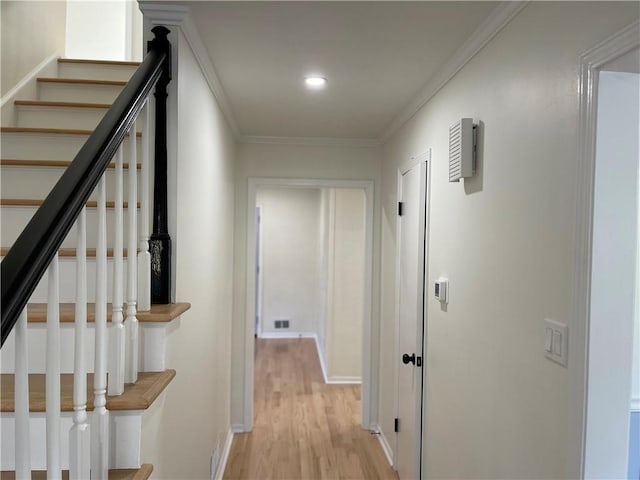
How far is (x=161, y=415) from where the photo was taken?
1.38 metres

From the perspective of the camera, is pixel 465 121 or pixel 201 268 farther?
pixel 201 268

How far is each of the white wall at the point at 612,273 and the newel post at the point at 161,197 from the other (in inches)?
50.8

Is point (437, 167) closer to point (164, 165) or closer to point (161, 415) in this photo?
point (164, 165)

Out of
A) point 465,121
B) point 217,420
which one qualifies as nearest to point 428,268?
point 465,121

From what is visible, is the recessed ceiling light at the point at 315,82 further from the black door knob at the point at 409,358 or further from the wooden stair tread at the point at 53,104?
the black door knob at the point at 409,358

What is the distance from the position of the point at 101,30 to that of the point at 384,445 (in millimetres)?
3961

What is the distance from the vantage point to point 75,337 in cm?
91

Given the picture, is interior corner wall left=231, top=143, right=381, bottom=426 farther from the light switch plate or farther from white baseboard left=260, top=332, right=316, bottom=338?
white baseboard left=260, top=332, right=316, bottom=338

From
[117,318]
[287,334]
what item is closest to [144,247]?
[117,318]

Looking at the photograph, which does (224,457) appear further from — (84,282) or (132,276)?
(84,282)

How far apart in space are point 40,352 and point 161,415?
0.44 meters

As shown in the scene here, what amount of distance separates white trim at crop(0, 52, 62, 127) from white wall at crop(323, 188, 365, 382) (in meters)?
2.77

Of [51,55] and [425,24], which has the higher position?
[51,55]

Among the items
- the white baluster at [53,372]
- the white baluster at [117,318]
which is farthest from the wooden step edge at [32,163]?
the white baluster at [53,372]
